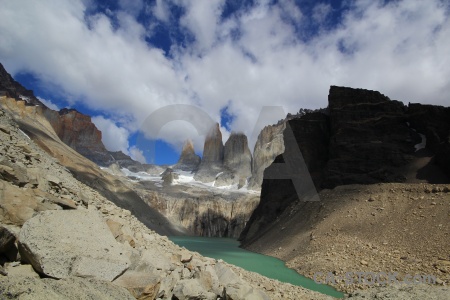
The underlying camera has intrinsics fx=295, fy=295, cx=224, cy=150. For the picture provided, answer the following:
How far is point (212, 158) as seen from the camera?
148250mm

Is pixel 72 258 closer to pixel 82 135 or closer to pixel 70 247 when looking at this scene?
pixel 70 247

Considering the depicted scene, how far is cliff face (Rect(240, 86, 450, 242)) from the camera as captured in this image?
32.7 m

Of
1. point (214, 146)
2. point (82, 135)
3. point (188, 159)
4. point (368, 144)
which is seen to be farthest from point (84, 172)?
point (188, 159)

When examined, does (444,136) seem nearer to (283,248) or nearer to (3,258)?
(283,248)

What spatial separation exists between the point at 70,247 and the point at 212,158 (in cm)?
14188

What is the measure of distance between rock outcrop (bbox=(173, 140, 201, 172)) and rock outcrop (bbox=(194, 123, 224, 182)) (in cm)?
1198

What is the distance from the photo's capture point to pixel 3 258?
561 cm

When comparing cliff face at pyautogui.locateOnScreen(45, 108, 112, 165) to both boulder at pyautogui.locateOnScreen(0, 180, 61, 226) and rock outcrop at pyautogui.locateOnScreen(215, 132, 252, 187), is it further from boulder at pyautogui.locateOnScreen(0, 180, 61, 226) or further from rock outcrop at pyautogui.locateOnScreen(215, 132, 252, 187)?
boulder at pyautogui.locateOnScreen(0, 180, 61, 226)

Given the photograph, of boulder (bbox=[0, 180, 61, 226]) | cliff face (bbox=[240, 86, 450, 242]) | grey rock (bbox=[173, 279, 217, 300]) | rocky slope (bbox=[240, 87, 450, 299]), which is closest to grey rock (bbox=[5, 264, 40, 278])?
boulder (bbox=[0, 180, 61, 226])

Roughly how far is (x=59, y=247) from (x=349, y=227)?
23776 mm

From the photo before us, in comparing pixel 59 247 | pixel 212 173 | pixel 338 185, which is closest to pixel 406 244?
pixel 338 185

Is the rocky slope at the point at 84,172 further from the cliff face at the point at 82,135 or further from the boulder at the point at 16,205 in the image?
the cliff face at the point at 82,135

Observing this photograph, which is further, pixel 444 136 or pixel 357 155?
pixel 357 155

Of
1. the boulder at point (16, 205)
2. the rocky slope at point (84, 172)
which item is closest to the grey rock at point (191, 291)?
the boulder at point (16, 205)
